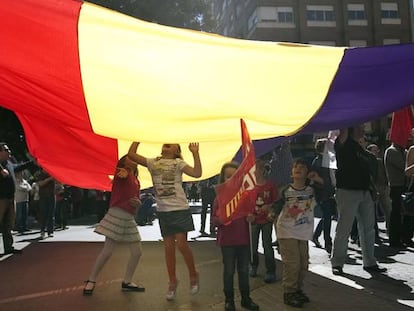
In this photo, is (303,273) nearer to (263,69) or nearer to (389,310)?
(389,310)

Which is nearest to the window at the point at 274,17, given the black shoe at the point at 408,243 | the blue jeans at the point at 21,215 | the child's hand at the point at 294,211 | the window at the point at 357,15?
the window at the point at 357,15

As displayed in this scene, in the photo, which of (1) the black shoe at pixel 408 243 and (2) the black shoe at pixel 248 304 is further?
(1) the black shoe at pixel 408 243

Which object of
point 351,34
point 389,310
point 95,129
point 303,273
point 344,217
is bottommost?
point 389,310

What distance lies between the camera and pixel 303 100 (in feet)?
16.1

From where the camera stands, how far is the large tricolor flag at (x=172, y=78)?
4.43m

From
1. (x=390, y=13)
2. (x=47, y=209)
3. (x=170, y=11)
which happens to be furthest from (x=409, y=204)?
(x=390, y=13)

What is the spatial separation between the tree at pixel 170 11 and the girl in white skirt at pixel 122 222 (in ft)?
54.1

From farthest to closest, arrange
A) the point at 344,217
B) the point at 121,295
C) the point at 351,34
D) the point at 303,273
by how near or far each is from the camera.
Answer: the point at 351,34, the point at 344,217, the point at 121,295, the point at 303,273

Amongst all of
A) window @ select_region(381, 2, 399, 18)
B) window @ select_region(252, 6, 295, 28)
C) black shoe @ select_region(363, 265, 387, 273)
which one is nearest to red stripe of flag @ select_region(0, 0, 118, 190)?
black shoe @ select_region(363, 265, 387, 273)

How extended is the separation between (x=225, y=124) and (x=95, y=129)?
132cm

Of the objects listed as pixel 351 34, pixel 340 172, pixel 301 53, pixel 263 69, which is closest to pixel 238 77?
pixel 263 69

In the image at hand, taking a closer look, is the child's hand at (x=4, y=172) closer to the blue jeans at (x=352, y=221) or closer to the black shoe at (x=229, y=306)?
the black shoe at (x=229, y=306)

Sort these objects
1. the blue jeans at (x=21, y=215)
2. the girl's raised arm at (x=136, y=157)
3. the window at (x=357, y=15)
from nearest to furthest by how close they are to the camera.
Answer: the girl's raised arm at (x=136, y=157)
the blue jeans at (x=21, y=215)
the window at (x=357, y=15)

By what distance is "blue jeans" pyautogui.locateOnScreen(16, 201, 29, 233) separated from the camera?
12.7 m
